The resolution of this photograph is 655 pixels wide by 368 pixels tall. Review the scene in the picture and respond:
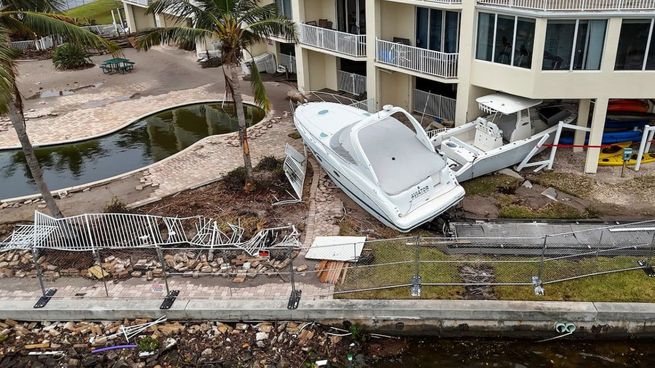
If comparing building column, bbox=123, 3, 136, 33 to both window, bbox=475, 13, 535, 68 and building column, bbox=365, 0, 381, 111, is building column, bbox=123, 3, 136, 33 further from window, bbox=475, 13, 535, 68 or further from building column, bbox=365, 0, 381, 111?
window, bbox=475, 13, 535, 68

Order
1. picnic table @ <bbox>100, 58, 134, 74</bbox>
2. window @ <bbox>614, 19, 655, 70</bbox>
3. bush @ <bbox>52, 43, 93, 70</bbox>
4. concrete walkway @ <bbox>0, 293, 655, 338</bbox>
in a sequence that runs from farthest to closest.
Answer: bush @ <bbox>52, 43, 93, 70</bbox> → picnic table @ <bbox>100, 58, 134, 74</bbox> → window @ <bbox>614, 19, 655, 70</bbox> → concrete walkway @ <bbox>0, 293, 655, 338</bbox>

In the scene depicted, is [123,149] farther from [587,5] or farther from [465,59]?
[587,5]

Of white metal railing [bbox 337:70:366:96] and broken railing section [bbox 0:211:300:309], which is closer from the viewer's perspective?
broken railing section [bbox 0:211:300:309]

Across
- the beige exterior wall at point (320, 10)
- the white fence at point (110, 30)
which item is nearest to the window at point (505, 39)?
the beige exterior wall at point (320, 10)

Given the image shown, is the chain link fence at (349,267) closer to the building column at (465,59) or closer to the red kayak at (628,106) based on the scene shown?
the red kayak at (628,106)

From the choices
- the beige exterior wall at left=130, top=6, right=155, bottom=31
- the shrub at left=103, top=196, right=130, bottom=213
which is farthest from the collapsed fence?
the beige exterior wall at left=130, top=6, right=155, bottom=31

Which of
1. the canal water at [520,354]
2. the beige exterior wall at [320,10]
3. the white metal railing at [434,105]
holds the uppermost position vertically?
the beige exterior wall at [320,10]
